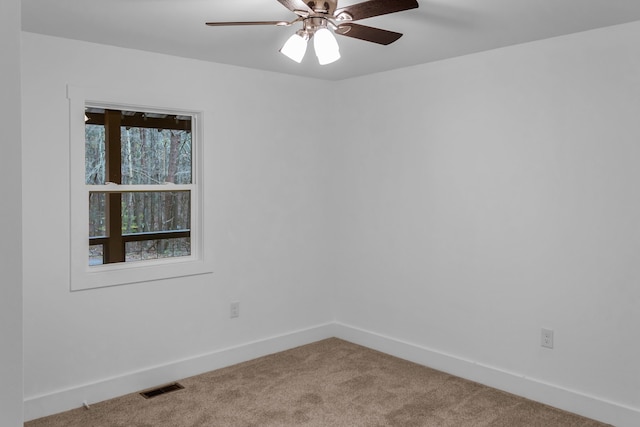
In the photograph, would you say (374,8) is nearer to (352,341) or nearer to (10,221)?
(10,221)

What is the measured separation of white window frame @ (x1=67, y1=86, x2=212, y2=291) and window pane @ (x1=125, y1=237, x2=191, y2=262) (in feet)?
0.14

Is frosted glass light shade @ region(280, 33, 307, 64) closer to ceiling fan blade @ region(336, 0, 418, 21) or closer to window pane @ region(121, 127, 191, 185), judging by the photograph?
ceiling fan blade @ region(336, 0, 418, 21)

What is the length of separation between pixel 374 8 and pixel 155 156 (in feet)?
7.30

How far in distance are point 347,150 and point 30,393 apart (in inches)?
117

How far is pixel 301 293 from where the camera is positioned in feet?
15.4

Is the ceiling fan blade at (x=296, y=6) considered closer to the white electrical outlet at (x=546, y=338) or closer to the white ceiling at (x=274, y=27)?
the white ceiling at (x=274, y=27)

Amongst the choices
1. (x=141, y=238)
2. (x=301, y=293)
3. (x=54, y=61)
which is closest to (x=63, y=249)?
(x=141, y=238)

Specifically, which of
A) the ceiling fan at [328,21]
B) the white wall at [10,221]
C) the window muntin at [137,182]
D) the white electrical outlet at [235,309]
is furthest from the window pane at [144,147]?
the white wall at [10,221]

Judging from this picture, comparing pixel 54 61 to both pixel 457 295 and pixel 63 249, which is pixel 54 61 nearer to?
pixel 63 249

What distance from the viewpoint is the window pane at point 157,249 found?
3.80m

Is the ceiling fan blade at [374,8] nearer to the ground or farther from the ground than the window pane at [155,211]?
farther from the ground

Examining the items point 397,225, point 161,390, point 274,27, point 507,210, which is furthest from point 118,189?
point 507,210

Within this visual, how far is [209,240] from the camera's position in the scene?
4.05 meters

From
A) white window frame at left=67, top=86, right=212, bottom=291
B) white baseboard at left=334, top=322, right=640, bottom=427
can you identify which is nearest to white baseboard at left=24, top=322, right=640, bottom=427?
white baseboard at left=334, top=322, right=640, bottom=427
